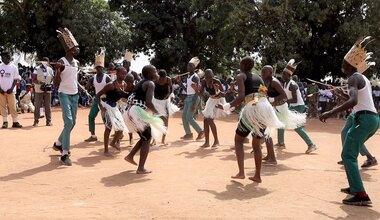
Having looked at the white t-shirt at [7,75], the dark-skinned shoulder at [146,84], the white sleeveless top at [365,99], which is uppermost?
the white t-shirt at [7,75]

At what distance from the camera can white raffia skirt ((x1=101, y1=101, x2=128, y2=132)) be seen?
8.20 m

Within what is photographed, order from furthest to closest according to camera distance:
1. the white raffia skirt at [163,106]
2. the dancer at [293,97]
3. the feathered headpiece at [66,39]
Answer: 1. the white raffia skirt at [163,106]
2. the dancer at [293,97]
3. the feathered headpiece at [66,39]

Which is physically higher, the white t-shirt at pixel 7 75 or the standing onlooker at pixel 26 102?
the white t-shirt at pixel 7 75

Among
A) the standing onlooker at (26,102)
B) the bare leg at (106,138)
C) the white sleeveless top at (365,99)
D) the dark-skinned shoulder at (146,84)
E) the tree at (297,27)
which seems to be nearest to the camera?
the white sleeveless top at (365,99)

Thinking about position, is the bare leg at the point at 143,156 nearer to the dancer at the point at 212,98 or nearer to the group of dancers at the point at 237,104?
the group of dancers at the point at 237,104

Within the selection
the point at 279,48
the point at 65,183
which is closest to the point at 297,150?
the point at 65,183

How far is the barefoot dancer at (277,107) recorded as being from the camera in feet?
25.2

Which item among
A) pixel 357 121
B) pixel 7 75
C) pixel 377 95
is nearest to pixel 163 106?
pixel 7 75

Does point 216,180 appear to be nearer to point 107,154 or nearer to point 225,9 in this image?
point 107,154


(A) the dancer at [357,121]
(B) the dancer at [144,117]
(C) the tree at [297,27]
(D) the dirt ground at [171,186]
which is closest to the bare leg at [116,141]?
(D) the dirt ground at [171,186]

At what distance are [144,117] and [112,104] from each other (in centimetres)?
186

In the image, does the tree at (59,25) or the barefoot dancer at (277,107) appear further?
the tree at (59,25)

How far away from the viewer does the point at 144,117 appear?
6797mm

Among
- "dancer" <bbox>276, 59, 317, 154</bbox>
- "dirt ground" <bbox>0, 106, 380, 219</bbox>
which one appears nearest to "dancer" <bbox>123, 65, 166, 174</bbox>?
"dirt ground" <bbox>0, 106, 380, 219</bbox>
